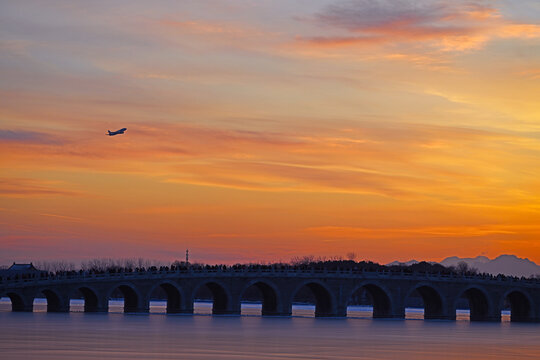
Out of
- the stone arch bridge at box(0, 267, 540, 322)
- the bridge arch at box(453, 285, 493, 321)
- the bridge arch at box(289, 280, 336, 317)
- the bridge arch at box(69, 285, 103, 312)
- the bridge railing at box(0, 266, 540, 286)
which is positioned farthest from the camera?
the bridge arch at box(453, 285, 493, 321)

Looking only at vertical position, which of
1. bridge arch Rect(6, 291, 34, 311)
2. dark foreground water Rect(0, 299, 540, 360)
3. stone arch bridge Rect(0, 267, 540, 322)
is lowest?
dark foreground water Rect(0, 299, 540, 360)

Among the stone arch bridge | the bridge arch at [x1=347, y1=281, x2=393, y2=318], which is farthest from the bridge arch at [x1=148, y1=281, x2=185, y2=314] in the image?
the bridge arch at [x1=347, y1=281, x2=393, y2=318]

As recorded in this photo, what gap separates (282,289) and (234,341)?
46467 millimetres

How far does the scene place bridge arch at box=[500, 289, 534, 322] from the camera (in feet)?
406

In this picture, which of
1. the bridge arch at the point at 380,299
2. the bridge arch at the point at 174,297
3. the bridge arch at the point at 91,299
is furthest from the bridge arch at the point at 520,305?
the bridge arch at the point at 91,299

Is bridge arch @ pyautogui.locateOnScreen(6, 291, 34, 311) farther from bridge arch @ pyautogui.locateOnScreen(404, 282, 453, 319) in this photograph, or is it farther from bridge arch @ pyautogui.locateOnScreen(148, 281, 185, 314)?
bridge arch @ pyautogui.locateOnScreen(404, 282, 453, 319)

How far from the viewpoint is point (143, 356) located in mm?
50062

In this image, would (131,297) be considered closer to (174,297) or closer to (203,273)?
(174,297)

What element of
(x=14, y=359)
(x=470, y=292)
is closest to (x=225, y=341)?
(x=14, y=359)

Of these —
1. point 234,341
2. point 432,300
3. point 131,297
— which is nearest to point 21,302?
point 131,297

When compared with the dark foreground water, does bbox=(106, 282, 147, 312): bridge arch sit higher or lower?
higher

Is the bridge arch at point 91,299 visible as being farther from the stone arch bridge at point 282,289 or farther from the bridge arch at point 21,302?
the bridge arch at point 21,302

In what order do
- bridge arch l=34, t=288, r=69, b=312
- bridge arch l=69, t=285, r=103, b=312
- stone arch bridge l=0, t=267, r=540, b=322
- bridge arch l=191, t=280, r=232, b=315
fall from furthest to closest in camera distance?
bridge arch l=191, t=280, r=232, b=315 → bridge arch l=69, t=285, r=103, b=312 → stone arch bridge l=0, t=267, r=540, b=322 → bridge arch l=34, t=288, r=69, b=312

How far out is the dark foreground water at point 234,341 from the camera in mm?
52656
